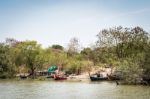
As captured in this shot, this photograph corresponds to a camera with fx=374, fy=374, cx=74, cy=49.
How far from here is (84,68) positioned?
71188mm

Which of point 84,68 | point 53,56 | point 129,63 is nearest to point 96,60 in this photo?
point 84,68

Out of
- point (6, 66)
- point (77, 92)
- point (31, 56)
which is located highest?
point (31, 56)

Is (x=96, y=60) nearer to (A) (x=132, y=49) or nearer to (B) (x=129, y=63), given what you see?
(A) (x=132, y=49)

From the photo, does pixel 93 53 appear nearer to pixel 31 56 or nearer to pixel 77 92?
pixel 31 56

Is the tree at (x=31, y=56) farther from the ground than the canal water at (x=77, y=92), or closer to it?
farther from the ground

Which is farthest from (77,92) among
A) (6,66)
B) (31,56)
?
(31,56)

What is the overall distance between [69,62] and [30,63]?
7681 mm

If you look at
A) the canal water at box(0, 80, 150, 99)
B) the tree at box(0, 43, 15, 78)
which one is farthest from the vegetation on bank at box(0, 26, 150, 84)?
the canal water at box(0, 80, 150, 99)

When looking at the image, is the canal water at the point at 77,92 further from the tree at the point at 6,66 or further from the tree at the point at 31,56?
the tree at the point at 31,56

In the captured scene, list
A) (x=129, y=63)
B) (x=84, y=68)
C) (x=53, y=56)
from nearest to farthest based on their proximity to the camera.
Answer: (x=129, y=63) → (x=84, y=68) → (x=53, y=56)

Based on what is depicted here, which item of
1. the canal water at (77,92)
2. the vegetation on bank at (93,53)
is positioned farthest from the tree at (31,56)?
the canal water at (77,92)

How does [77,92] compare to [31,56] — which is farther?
[31,56]

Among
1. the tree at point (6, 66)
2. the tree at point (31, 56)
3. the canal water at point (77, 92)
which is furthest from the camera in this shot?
the tree at point (31, 56)

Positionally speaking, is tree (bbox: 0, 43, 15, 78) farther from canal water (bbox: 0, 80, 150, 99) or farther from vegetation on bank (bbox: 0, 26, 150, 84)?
canal water (bbox: 0, 80, 150, 99)
